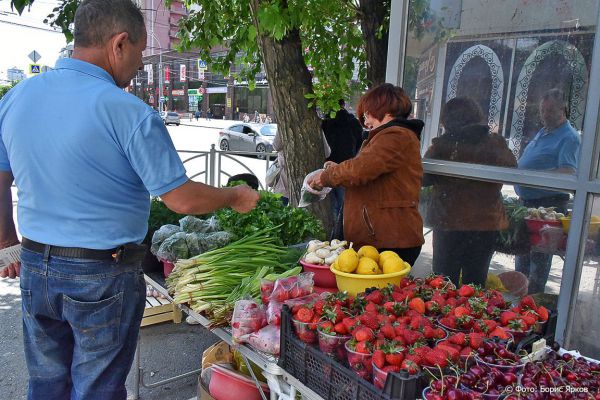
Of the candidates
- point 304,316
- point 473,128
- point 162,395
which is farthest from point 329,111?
point 304,316

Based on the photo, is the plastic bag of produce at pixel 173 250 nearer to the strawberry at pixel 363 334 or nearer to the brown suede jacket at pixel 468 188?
the strawberry at pixel 363 334

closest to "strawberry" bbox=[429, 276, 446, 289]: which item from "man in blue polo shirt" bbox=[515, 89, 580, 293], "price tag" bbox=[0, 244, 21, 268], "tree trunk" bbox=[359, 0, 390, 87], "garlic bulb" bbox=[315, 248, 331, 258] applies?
"garlic bulb" bbox=[315, 248, 331, 258]

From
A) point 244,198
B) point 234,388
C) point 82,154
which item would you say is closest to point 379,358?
point 244,198

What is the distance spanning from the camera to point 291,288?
7.20 ft

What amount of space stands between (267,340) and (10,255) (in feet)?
3.96

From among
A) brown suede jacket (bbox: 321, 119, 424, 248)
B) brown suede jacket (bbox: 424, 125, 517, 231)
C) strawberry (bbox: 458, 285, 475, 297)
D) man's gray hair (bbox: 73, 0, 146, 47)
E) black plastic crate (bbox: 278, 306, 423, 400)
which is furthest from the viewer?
brown suede jacket (bbox: 424, 125, 517, 231)

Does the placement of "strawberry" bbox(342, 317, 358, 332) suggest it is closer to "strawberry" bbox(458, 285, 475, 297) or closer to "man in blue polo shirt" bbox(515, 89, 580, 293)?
"strawberry" bbox(458, 285, 475, 297)

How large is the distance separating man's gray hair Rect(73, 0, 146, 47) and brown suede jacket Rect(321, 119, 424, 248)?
1.38 meters

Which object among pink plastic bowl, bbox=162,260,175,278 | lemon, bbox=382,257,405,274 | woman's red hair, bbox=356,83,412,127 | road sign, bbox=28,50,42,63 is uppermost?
road sign, bbox=28,50,42,63

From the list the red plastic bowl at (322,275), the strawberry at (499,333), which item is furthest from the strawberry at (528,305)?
the red plastic bowl at (322,275)

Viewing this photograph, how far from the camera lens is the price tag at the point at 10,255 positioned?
2156mm

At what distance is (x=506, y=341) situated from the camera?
1.68m

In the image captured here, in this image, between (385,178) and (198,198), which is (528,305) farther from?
(198,198)

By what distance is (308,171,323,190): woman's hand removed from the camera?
2.96 meters
